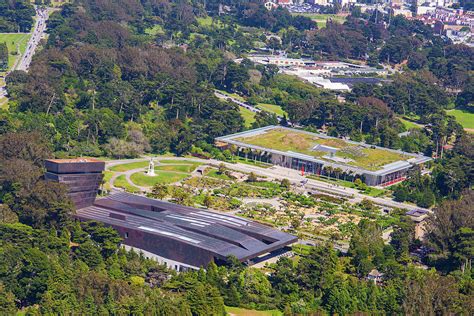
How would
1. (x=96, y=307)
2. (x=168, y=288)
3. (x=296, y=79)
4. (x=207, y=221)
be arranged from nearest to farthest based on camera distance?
(x=96, y=307) → (x=168, y=288) → (x=207, y=221) → (x=296, y=79)

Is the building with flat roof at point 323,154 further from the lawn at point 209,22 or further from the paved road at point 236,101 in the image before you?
the lawn at point 209,22

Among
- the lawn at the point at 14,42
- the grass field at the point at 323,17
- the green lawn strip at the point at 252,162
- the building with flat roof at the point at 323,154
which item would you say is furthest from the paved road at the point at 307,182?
the grass field at the point at 323,17

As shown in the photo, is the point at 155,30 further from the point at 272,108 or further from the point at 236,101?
the point at 272,108

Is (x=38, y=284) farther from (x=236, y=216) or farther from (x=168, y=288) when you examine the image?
(x=236, y=216)

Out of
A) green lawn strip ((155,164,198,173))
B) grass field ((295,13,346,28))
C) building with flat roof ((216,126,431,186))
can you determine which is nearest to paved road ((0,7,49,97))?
green lawn strip ((155,164,198,173))

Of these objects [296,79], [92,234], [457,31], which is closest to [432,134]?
[296,79]

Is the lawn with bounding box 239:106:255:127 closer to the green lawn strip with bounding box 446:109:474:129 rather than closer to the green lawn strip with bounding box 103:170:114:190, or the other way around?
the green lawn strip with bounding box 103:170:114:190
